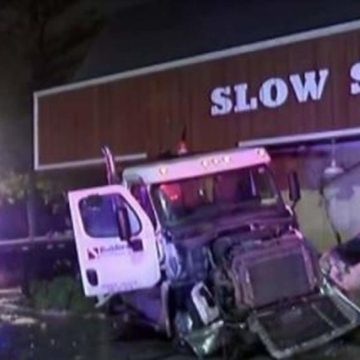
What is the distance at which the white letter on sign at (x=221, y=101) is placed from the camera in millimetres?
17922

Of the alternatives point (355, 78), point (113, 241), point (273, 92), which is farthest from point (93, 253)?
point (355, 78)

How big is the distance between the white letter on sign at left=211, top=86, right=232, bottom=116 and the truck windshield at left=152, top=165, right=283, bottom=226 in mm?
4541

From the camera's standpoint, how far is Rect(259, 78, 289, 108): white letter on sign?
55.6 feet

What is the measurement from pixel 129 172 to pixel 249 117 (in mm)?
4637

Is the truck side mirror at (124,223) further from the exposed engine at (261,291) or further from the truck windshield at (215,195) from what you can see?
the exposed engine at (261,291)

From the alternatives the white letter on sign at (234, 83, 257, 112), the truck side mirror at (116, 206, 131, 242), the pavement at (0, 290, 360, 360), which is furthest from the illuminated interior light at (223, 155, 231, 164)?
the white letter on sign at (234, 83, 257, 112)

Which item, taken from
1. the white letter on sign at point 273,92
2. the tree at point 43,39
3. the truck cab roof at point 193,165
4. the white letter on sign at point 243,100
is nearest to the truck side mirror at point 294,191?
the truck cab roof at point 193,165

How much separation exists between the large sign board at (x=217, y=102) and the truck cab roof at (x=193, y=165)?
3.02 metres

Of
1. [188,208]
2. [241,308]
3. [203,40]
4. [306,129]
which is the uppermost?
[203,40]

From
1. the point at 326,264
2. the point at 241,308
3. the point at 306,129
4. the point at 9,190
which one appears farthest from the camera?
the point at 9,190

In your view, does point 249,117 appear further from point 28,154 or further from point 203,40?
point 28,154

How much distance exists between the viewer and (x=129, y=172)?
44.1 feet

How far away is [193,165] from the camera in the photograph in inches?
525

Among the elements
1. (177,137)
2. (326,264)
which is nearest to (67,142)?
(177,137)
